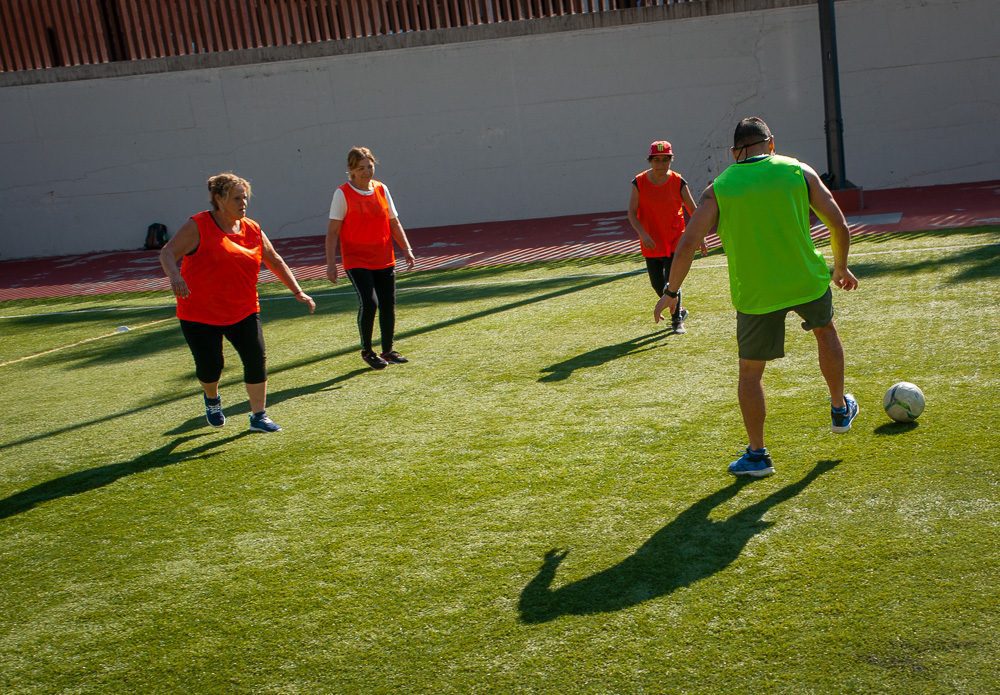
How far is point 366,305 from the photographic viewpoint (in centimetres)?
851

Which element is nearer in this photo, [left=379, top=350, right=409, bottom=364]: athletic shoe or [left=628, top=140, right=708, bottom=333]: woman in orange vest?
[left=628, top=140, right=708, bottom=333]: woman in orange vest

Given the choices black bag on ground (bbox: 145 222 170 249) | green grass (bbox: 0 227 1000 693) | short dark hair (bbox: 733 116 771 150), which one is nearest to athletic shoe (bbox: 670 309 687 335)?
green grass (bbox: 0 227 1000 693)

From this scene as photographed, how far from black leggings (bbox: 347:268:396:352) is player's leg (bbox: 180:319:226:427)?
168 centimetres

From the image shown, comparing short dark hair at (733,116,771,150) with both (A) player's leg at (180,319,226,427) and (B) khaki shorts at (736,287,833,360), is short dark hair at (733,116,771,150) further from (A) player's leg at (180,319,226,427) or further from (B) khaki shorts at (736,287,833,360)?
(A) player's leg at (180,319,226,427)

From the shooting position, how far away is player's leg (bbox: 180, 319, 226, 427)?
6.75 metres

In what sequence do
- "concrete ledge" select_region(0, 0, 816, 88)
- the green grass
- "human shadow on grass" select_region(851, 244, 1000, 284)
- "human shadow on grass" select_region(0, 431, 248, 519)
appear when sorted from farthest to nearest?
"concrete ledge" select_region(0, 0, 816, 88) → "human shadow on grass" select_region(851, 244, 1000, 284) → "human shadow on grass" select_region(0, 431, 248, 519) → the green grass

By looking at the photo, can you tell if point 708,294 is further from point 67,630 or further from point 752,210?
point 67,630

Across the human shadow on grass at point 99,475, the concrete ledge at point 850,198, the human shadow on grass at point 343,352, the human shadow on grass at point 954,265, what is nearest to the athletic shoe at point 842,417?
the human shadow on grass at point 99,475

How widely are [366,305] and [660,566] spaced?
4.80 meters

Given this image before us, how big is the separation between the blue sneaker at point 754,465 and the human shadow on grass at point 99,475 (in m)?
3.50

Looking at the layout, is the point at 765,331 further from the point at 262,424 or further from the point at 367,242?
the point at 367,242

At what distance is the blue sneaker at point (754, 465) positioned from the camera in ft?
16.8

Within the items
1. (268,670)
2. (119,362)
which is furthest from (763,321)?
(119,362)

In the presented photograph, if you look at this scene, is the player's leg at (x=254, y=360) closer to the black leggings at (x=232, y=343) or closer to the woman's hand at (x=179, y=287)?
the black leggings at (x=232, y=343)
